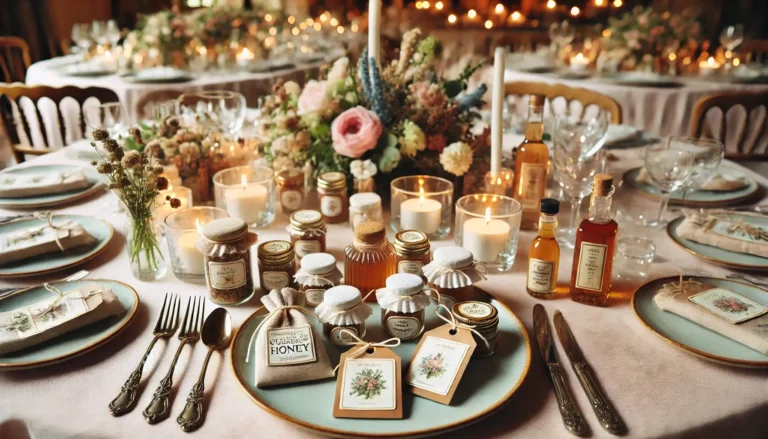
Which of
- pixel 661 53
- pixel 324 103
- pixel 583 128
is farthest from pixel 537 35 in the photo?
pixel 324 103

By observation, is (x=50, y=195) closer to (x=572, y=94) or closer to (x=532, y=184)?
(x=532, y=184)

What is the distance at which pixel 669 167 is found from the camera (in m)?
1.36

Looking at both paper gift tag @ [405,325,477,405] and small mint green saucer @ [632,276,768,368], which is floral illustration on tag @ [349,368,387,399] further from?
small mint green saucer @ [632,276,768,368]

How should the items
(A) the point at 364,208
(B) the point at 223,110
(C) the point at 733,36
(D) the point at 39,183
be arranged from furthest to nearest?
(C) the point at 733,36 → (B) the point at 223,110 → (D) the point at 39,183 → (A) the point at 364,208

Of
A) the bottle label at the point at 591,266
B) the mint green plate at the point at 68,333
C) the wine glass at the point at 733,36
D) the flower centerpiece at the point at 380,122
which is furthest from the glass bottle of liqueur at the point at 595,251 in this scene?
the wine glass at the point at 733,36

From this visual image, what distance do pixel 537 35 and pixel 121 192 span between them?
19.1 feet

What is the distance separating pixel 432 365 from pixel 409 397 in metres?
0.06

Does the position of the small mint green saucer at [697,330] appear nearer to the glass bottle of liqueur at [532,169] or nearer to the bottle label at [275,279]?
the glass bottle of liqueur at [532,169]

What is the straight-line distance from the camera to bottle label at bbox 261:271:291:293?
1062 mm

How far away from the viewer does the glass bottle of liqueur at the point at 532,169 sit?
140cm

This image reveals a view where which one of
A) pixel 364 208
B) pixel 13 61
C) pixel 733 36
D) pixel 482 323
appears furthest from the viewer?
pixel 13 61

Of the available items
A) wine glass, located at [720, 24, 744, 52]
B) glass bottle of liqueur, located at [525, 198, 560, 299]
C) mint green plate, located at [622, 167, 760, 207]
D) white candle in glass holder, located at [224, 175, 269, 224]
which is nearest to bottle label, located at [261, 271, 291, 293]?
white candle in glass holder, located at [224, 175, 269, 224]

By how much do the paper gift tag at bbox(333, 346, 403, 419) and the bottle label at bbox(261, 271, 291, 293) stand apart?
0.83 ft

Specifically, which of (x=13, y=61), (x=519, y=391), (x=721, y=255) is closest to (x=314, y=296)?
(x=519, y=391)
